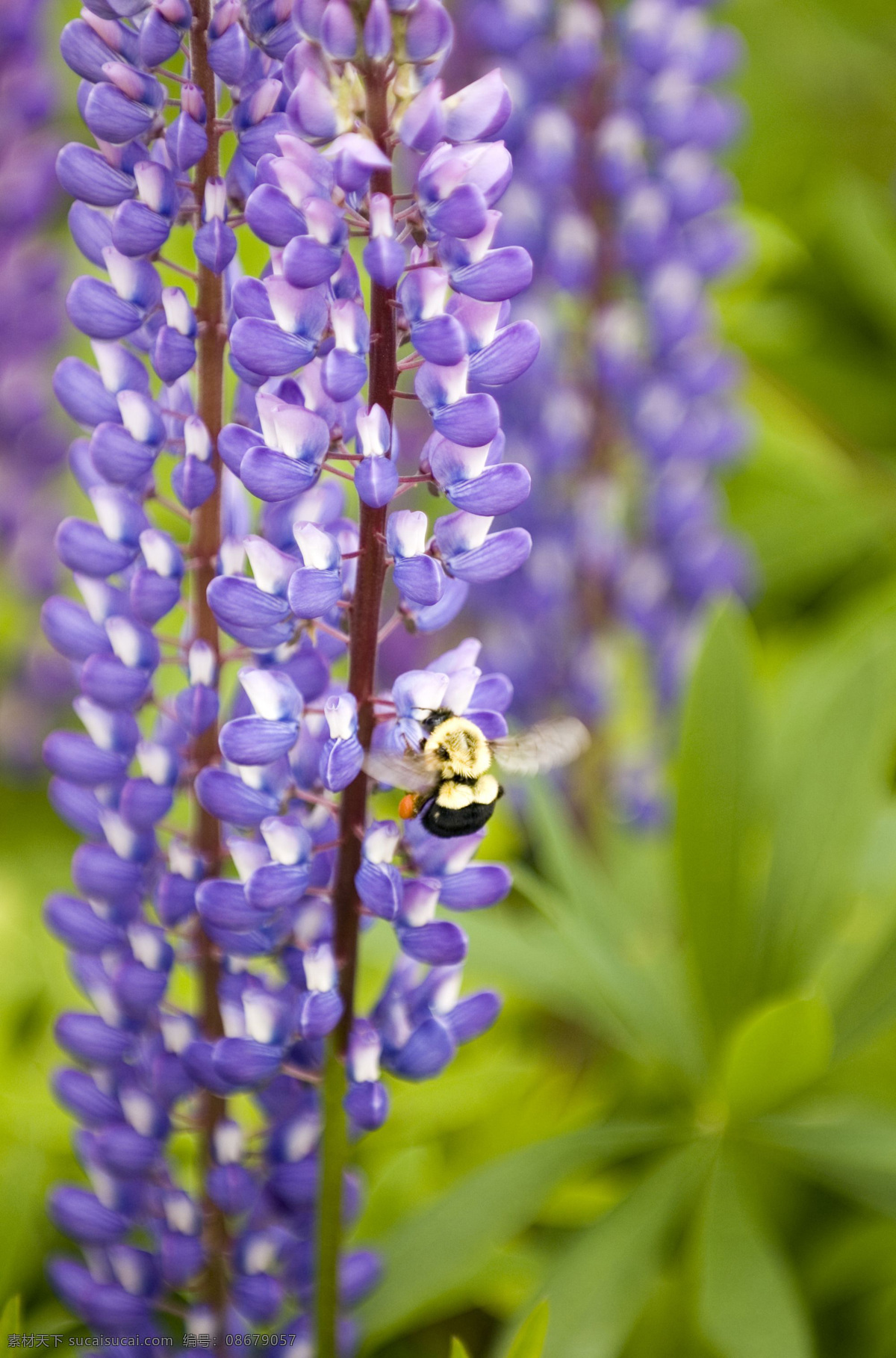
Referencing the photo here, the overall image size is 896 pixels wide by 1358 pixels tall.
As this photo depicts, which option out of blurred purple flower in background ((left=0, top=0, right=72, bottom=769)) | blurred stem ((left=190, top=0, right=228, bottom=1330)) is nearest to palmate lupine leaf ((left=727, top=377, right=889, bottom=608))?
blurred purple flower in background ((left=0, top=0, right=72, bottom=769))

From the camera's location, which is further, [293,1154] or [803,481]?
[803,481]

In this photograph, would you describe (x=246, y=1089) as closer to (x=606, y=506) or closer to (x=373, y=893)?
(x=373, y=893)

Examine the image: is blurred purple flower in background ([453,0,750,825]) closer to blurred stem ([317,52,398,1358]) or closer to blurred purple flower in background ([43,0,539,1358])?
blurred purple flower in background ([43,0,539,1358])

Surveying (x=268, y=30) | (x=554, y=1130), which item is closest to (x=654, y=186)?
(x=268, y=30)

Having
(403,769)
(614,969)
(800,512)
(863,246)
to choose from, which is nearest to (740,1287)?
(614,969)

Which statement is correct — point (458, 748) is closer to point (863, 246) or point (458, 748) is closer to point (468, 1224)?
point (468, 1224)
